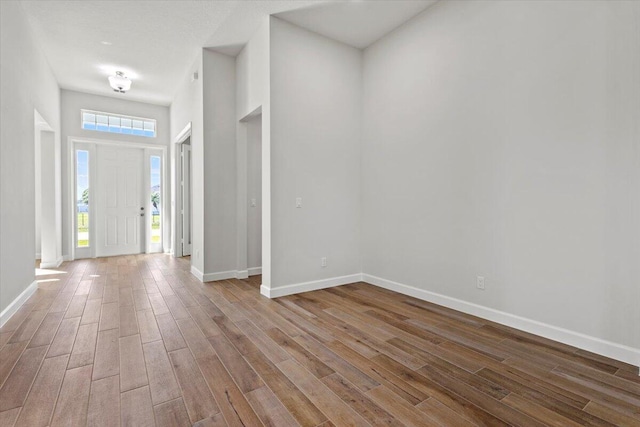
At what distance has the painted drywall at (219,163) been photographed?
4.54 m

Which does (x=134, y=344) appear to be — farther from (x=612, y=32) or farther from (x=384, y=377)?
(x=612, y=32)

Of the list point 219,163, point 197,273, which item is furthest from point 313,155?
point 197,273

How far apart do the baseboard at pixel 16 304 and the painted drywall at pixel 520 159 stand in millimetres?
3105

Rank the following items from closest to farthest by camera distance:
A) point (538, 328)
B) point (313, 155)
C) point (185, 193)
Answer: point (538, 328) → point (313, 155) → point (185, 193)

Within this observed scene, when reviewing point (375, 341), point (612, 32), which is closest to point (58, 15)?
point (375, 341)

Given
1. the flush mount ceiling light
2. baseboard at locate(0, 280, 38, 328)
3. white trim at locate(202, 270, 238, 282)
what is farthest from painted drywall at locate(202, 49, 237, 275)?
baseboard at locate(0, 280, 38, 328)

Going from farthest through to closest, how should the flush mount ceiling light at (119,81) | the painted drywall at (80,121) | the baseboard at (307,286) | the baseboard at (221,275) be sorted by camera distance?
the painted drywall at (80,121), the flush mount ceiling light at (119,81), the baseboard at (221,275), the baseboard at (307,286)

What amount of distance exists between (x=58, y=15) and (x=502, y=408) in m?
5.68

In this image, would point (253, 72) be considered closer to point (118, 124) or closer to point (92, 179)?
point (118, 124)

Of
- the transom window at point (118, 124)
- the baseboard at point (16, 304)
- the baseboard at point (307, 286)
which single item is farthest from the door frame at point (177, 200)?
the baseboard at point (307, 286)

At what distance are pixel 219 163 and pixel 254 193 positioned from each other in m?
0.67

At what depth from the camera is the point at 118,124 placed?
664 centimetres

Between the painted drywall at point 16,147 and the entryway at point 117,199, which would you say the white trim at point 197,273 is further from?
the entryway at point 117,199

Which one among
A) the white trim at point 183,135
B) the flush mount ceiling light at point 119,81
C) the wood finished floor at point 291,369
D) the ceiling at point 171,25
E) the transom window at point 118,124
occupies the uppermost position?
the ceiling at point 171,25
